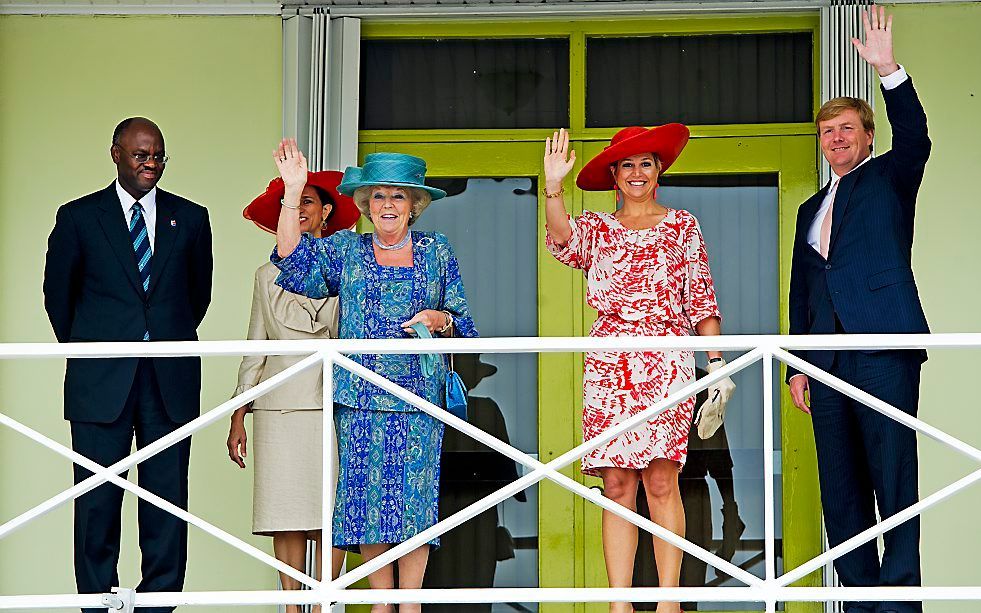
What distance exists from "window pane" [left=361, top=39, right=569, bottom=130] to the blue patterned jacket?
6.38 feet

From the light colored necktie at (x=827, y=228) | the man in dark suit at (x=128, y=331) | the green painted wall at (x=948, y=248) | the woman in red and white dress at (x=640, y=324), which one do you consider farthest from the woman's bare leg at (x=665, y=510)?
the green painted wall at (x=948, y=248)

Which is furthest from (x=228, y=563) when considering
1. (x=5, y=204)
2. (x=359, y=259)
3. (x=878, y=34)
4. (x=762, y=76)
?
(x=878, y=34)

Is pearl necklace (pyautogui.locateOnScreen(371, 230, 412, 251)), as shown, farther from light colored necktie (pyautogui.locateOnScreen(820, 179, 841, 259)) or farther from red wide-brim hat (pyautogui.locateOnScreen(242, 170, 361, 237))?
light colored necktie (pyautogui.locateOnScreen(820, 179, 841, 259))

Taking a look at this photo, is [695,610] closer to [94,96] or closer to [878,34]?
[878,34]

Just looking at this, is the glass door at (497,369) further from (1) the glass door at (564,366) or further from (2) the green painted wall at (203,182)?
(2) the green painted wall at (203,182)

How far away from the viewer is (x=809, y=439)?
6047mm

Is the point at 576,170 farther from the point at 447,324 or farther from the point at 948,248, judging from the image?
the point at 447,324

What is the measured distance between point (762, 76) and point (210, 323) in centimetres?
265

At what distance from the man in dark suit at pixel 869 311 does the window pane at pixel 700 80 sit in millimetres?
1835

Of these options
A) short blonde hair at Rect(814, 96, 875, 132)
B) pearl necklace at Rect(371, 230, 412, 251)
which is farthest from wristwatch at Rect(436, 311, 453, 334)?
short blonde hair at Rect(814, 96, 875, 132)

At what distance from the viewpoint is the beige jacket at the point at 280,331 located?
5031 mm

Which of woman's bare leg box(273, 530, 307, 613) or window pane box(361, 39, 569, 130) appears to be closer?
woman's bare leg box(273, 530, 307, 613)

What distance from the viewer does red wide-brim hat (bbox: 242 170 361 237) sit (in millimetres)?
4980

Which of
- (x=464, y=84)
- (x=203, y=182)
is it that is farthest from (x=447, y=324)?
(x=203, y=182)
